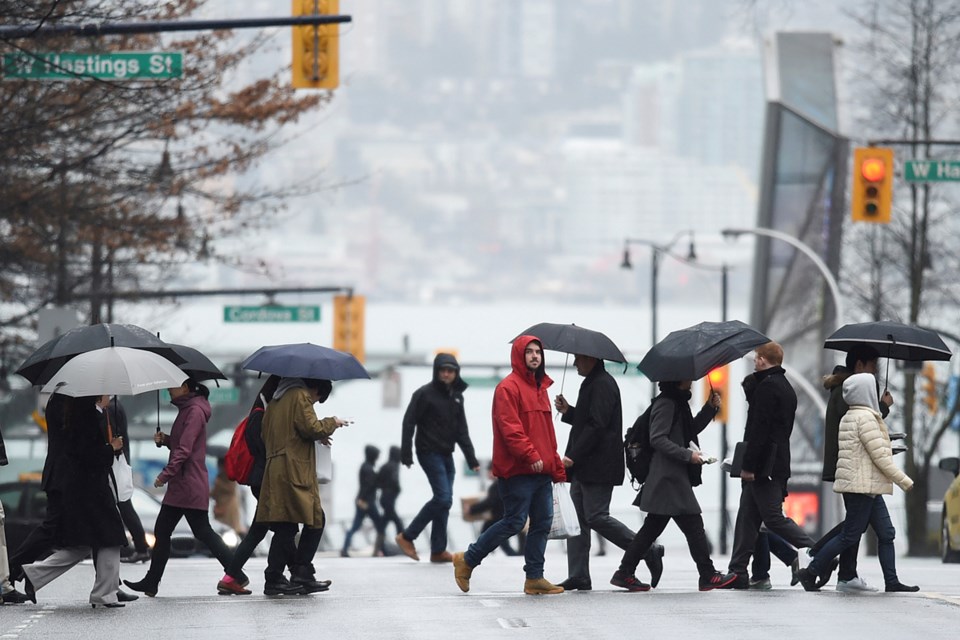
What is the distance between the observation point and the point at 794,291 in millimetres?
49031

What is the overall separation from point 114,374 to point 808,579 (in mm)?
4946

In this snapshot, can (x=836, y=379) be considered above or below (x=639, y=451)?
above

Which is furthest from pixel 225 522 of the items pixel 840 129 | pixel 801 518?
pixel 840 129

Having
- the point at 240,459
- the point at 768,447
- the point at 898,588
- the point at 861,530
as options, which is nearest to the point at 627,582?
the point at 768,447

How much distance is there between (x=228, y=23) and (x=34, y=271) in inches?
437

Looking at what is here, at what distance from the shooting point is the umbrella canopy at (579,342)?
41.2 feet

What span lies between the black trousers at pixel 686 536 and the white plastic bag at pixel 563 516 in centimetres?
54

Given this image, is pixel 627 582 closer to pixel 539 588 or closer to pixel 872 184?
pixel 539 588

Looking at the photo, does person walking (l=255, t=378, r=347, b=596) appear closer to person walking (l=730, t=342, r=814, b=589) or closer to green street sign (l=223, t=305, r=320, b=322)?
person walking (l=730, t=342, r=814, b=589)

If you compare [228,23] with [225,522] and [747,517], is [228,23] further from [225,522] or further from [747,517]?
[225,522]

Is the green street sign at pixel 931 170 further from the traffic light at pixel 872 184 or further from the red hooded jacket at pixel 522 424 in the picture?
the red hooded jacket at pixel 522 424

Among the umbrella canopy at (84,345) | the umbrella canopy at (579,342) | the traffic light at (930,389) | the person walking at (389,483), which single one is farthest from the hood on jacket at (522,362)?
the traffic light at (930,389)

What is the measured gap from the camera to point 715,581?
13023mm

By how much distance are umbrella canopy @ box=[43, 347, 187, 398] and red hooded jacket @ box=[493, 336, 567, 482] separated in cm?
212
